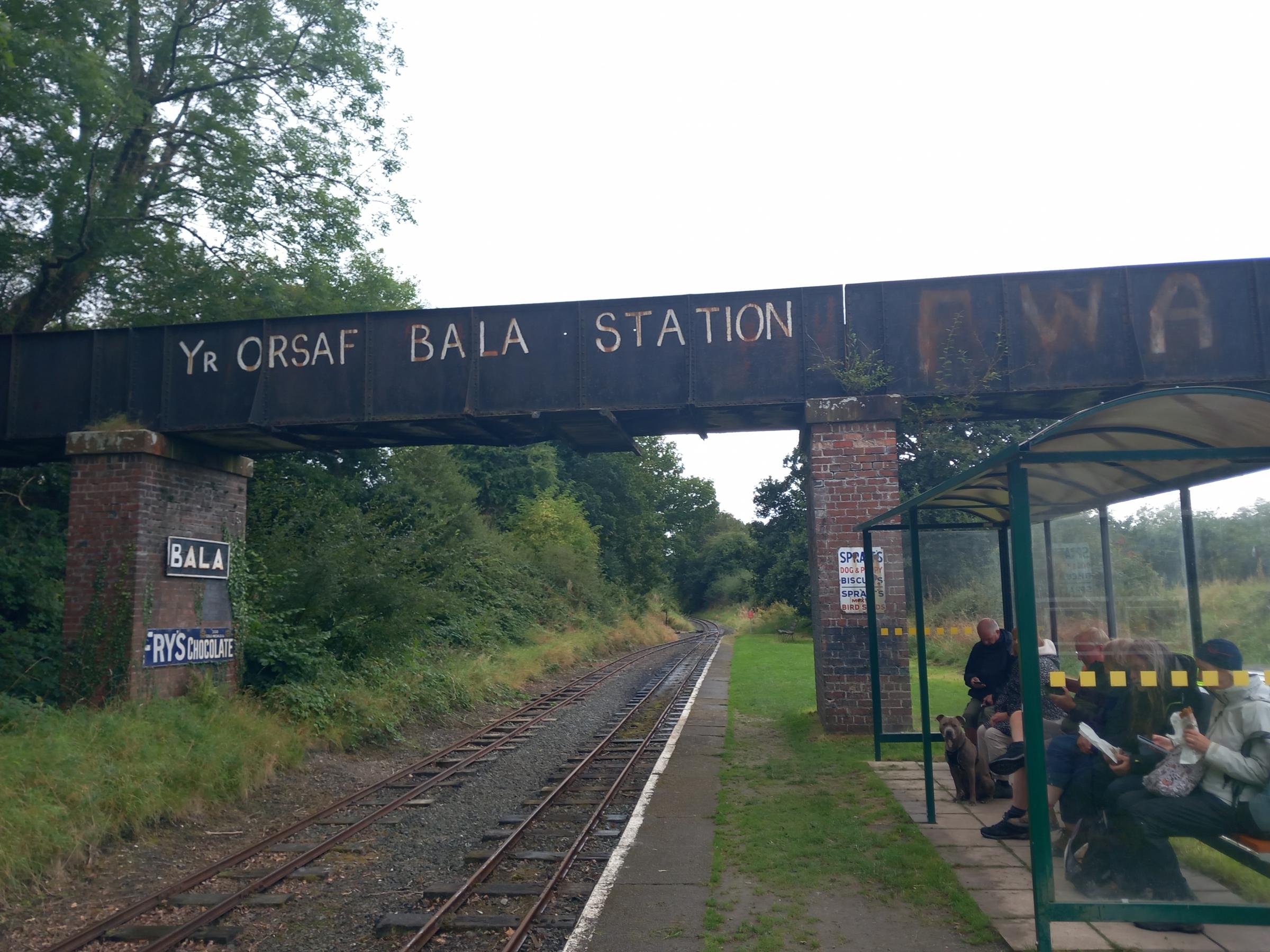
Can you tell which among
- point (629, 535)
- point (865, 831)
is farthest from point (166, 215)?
point (629, 535)

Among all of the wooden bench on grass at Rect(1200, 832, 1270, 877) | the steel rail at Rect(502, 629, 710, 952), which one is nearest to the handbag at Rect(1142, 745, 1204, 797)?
the wooden bench on grass at Rect(1200, 832, 1270, 877)

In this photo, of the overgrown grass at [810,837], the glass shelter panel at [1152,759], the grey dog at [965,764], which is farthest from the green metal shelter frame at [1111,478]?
the grey dog at [965,764]

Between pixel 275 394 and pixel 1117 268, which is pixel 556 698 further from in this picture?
pixel 1117 268

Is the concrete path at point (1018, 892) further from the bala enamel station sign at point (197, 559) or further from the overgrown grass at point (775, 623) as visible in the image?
the overgrown grass at point (775, 623)

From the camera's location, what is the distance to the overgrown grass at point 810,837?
19.3ft

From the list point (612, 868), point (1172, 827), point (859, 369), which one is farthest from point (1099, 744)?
point (859, 369)

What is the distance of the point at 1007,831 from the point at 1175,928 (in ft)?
7.14

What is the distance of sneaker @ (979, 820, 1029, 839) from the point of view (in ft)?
24.5

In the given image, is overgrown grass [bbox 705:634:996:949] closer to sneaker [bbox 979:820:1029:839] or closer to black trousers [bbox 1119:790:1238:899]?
sneaker [bbox 979:820:1029:839]

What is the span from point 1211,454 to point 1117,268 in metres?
7.56

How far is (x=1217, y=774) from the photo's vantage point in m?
5.10

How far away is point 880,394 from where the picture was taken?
40.6 feet

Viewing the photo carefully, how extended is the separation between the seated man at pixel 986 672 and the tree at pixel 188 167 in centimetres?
1373

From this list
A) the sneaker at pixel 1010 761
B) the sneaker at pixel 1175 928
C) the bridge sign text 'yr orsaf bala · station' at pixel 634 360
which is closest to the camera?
the sneaker at pixel 1175 928
